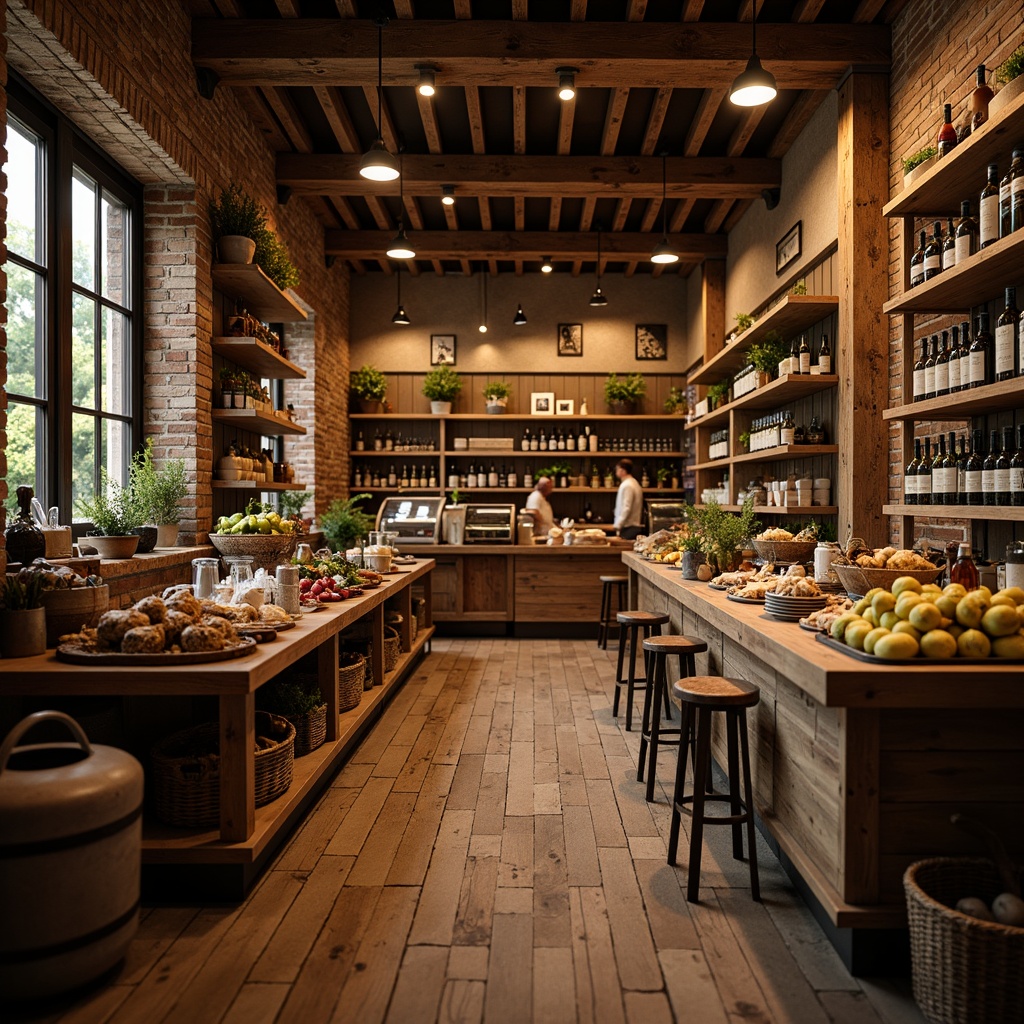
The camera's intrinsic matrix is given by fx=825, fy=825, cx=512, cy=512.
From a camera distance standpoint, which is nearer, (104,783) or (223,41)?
(104,783)

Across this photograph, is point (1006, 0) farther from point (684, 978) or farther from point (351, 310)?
point (351, 310)

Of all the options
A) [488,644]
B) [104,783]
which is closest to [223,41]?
[104,783]

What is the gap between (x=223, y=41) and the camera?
16.2 ft

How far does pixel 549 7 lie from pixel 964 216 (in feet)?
10.2

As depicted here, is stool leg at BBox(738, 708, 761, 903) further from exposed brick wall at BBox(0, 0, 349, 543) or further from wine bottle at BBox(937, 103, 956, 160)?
exposed brick wall at BBox(0, 0, 349, 543)

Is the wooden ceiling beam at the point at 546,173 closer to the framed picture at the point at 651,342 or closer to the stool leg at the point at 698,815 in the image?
the framed picture at the point at 651,342

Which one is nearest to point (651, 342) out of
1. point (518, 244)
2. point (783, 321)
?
point (518, 244)

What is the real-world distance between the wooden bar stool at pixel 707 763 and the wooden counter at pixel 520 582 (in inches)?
193

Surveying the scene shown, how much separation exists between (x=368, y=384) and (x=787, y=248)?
16.7ft

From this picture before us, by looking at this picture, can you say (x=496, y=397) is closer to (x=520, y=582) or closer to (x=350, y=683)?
(x=520, y=582)

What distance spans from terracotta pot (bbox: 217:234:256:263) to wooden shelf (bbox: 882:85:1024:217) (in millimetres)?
3696

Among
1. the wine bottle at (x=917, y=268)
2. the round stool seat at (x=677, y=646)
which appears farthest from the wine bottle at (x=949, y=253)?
the round stool seat at (x=677, y=646)

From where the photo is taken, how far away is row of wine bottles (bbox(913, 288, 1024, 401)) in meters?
2.89

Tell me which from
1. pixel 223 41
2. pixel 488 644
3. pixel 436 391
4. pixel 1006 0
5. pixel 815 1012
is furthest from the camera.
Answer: pixel 436 391
